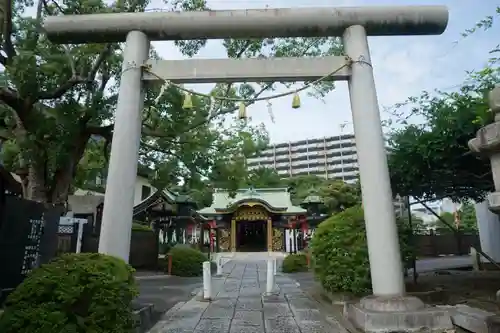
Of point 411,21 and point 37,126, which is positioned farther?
point 37,126

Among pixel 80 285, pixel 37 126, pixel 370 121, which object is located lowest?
pixel 80 285

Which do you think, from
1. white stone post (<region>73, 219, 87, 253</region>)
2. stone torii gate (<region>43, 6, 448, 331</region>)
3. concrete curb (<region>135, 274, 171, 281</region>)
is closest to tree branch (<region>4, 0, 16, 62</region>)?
stone torii gate (<region>43, 6, 448, 331</region>)

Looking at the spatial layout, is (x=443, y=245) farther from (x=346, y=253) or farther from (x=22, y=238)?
(x=22, y=238)

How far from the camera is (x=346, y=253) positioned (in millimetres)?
7535

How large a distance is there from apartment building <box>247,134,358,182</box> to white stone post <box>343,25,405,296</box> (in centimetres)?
8866

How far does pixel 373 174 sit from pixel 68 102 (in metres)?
10.1

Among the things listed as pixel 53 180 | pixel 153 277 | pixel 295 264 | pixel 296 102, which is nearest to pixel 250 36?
pixel 296 102

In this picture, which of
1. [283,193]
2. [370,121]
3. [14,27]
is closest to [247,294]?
[370,121]

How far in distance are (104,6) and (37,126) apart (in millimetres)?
4176

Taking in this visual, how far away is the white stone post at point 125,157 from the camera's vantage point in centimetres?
565

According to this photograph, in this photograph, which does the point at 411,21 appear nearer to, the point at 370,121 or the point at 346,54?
the point at 346,54

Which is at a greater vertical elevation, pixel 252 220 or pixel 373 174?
pixel 252 220

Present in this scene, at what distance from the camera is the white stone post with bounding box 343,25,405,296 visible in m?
5.52

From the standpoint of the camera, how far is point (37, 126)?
36.2 ft
